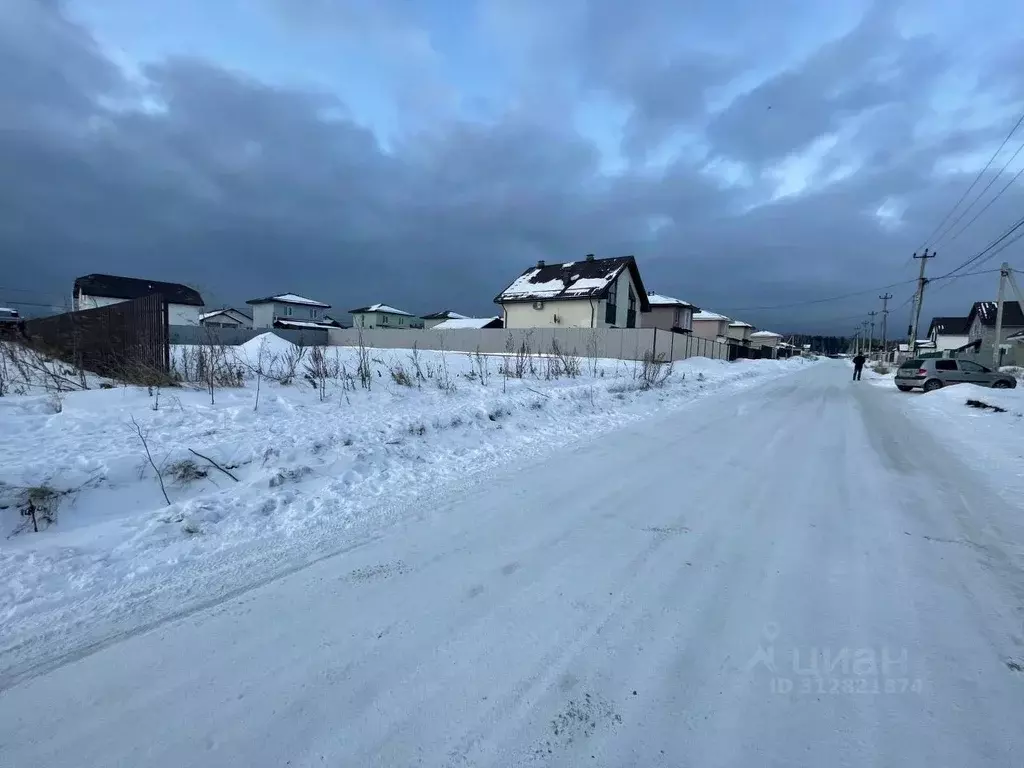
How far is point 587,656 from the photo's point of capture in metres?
2.37

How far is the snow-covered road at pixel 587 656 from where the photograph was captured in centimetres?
186

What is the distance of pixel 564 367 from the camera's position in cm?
1535

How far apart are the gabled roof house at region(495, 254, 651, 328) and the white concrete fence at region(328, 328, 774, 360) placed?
14.3 feet

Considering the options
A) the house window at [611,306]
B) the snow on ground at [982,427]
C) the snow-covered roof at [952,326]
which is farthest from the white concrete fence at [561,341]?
the snow-covered roof at [952,326]

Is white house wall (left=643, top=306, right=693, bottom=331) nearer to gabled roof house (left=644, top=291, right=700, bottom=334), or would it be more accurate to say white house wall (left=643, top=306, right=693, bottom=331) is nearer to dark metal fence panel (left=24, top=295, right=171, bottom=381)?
gabled roof house (left=644, top=291, right=700, bottom=334)

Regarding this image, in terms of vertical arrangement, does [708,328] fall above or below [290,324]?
above

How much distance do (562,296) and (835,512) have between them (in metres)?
29.8

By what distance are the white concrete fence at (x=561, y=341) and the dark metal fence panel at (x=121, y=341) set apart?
→ 1083 centimetres

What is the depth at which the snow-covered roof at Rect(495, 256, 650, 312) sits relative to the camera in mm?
32812

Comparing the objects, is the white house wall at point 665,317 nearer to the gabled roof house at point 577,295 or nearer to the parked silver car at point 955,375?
the gabled roof house at point 577,295

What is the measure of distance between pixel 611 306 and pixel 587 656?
32785 mm

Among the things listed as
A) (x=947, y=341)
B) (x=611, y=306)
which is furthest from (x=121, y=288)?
(x=947, y=341)

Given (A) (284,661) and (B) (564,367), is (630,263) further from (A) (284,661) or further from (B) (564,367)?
(A) (284,661)

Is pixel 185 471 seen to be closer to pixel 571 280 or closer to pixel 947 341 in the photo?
pixel 571 280
